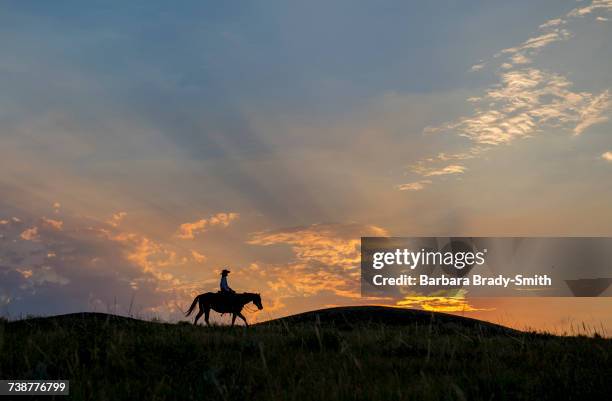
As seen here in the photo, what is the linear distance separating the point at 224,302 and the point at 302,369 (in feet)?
75.0

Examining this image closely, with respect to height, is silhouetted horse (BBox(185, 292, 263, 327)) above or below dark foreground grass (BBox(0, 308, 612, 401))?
above

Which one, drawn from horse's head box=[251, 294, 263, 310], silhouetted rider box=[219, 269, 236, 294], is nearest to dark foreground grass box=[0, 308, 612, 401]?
silhouetted rider box=[219, 269, 236, 294]

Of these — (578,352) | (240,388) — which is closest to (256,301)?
Result: (578,352)

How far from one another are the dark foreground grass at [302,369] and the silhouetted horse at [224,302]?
63.9ft

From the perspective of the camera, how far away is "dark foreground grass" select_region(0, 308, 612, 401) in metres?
6.21

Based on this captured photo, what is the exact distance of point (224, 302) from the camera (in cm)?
3002

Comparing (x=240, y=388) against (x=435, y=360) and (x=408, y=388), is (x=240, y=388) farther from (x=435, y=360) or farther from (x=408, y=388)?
(x=435, y=360)

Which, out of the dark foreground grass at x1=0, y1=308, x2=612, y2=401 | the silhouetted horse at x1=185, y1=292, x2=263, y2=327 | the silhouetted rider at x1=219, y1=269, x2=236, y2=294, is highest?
the silhouetted rider at x1=219, y1=269, x2=236, y2=294

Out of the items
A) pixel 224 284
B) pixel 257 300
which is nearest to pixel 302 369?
pixel 224 284

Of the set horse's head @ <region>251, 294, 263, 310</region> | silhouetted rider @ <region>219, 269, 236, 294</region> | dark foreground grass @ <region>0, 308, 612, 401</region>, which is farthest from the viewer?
horse's head @ <region>251, 294, 263, 310</region>

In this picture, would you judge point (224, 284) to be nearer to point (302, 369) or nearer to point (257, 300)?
point (257, 300)

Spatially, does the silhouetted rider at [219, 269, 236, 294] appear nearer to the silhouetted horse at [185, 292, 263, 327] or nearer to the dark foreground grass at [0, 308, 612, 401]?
the silhouetted horse at [185, 292, 263, 327]

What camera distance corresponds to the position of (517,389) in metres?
6.66

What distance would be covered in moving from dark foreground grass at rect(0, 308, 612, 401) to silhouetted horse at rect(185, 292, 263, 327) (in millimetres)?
19466
